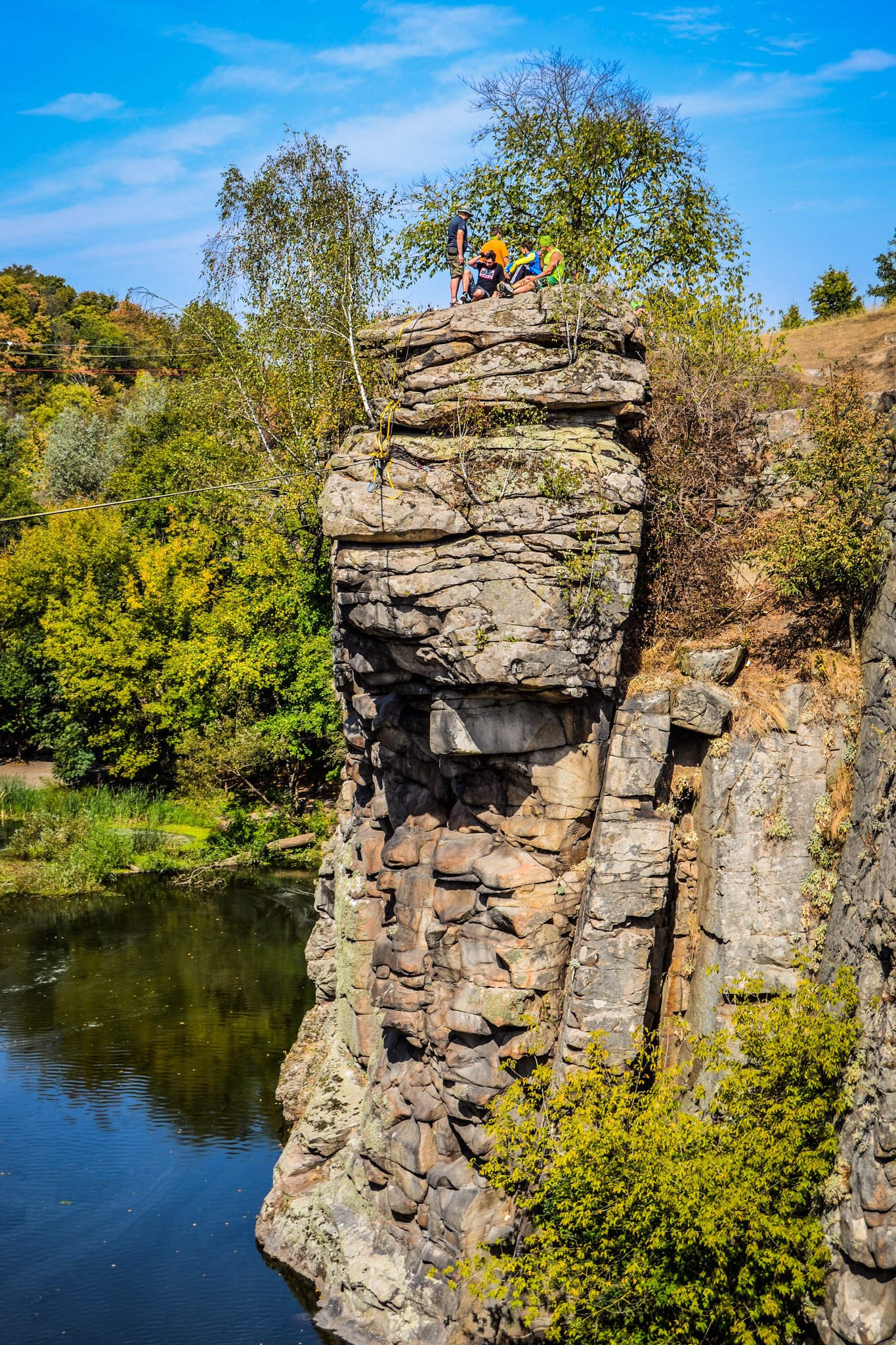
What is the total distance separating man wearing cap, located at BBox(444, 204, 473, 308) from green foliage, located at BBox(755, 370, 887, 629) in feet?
17.5

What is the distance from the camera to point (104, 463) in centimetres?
5834

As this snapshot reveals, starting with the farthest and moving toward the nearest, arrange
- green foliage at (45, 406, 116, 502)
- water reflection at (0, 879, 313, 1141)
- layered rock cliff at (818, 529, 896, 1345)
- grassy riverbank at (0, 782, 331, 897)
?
green foliage at (45, 406, 116, 502) < grassy riverbank at (0, 782, 331, 897) < water reflection at (0, 879, 313, 1141) < layered rock cliff at (818, 529, 896, 1345)

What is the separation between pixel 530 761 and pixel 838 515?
507 cm

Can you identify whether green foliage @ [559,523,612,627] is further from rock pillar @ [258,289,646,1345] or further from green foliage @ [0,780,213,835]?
green foliage @ [0,780,213,835]

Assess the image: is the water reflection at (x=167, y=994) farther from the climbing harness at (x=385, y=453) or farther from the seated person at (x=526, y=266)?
the seated person at (x=526, y=266)

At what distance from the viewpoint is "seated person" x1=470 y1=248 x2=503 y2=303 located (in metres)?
16.6

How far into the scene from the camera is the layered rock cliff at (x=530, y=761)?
46.9 ft

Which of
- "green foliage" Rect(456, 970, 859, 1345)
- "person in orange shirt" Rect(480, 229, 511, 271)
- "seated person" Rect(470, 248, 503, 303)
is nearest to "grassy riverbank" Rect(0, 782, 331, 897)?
"seated person" Rect(470, 248, 503, 303)

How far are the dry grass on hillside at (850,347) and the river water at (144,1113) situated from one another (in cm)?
1610

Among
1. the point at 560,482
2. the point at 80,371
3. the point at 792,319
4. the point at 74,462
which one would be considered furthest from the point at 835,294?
the point at 80,371

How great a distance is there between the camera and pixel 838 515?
48.6 feet

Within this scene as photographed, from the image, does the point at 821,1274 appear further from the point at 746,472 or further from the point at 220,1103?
the point at 220,1103

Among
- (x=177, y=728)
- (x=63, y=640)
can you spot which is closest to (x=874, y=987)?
(x=177, y=728)

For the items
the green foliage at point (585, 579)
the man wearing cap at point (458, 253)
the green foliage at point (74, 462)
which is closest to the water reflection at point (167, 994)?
the green foliage at point (585, 579)
